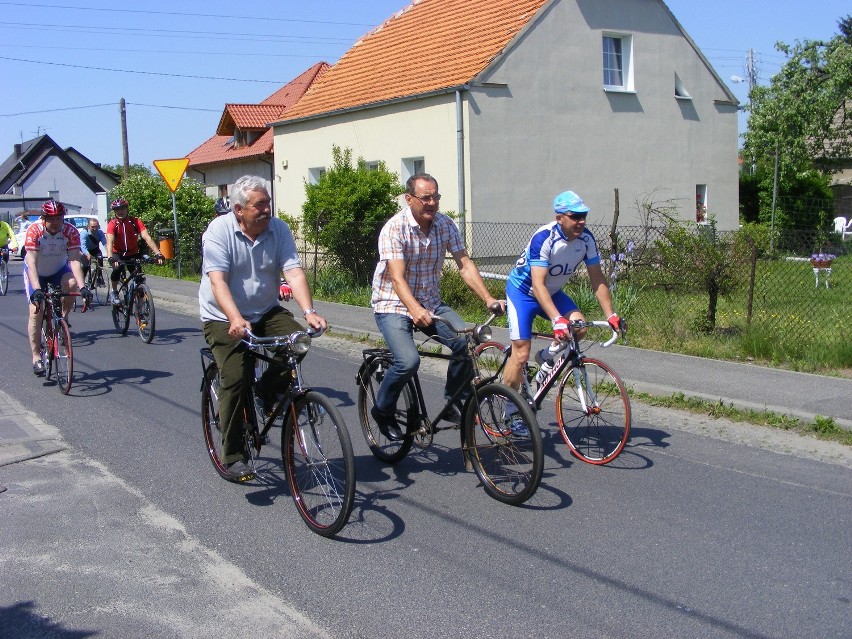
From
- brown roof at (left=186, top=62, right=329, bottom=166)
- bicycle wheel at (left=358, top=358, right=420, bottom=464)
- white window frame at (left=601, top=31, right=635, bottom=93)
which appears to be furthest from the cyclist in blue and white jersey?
→ brown roof at (left=186, top=62, right=329, bottom=166)

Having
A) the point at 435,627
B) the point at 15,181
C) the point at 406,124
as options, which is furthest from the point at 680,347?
the point at 15,181

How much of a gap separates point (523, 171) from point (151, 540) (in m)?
17.8

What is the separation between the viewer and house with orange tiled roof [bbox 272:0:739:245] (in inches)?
841

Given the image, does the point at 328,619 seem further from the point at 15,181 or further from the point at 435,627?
the point at 15,181

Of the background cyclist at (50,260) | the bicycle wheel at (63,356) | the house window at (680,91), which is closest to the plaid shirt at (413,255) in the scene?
the bicycle wheel at (63,356)

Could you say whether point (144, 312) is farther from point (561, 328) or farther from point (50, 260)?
point (561, 328)

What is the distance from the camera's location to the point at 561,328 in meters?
6.19

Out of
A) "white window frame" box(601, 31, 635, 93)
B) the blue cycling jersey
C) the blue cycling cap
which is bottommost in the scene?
the blue cycling jersey

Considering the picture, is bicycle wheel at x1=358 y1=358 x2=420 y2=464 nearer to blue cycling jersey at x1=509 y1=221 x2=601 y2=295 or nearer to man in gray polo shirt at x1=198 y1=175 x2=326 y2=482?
man in gray polo shirt at x1=198 y1=175 x2=326 y2=482

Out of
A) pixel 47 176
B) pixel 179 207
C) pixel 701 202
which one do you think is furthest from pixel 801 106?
pixel 47 176

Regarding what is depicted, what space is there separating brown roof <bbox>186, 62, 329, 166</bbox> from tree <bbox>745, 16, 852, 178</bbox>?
16543 mm

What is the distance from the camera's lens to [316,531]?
519 centimetres

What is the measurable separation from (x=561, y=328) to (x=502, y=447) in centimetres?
98

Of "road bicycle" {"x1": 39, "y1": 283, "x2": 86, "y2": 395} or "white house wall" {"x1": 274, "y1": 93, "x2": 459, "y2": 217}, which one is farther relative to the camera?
"white house wall" {"x1": 274, "y1": 93, "x2": 459, "y2": 217}
